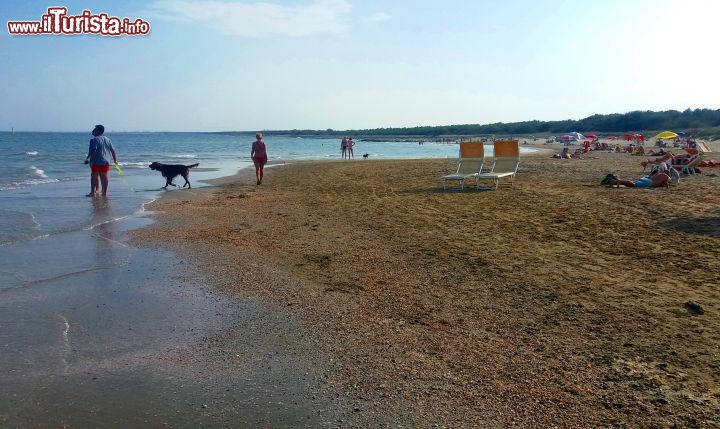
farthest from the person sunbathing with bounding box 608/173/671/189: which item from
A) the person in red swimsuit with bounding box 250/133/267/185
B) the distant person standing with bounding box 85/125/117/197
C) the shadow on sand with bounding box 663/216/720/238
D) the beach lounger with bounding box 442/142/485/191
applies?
the distant person standing with bounding box 85/125/117/197

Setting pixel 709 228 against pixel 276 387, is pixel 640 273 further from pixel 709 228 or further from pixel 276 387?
pixel 276 387

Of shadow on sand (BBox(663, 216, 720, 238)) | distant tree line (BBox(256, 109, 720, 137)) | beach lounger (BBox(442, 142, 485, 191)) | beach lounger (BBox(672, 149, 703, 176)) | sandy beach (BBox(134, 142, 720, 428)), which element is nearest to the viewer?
sandy beach (BBox(134, 142, 720, 428))

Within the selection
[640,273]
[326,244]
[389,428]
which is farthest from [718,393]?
[326,244]

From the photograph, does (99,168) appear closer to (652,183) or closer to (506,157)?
(506,157)

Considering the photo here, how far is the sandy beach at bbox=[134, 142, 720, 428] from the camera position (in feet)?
10.2

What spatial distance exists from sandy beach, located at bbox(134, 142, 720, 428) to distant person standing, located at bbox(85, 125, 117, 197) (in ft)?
11.8

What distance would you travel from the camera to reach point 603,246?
22.0 ft

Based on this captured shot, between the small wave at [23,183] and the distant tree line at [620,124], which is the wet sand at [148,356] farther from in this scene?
the distant tree line at [620,124]

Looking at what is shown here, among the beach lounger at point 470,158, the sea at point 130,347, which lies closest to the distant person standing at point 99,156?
the sea at point 130,347

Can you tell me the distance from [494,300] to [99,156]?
10827mm

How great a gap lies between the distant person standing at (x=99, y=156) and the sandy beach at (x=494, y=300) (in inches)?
141

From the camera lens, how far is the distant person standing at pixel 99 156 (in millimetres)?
12641

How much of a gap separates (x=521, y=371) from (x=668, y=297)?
2.07m

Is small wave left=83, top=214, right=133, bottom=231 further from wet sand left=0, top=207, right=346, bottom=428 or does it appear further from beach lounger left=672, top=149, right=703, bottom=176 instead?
beach lounger left=672, top=149, right=703, bottom=176
